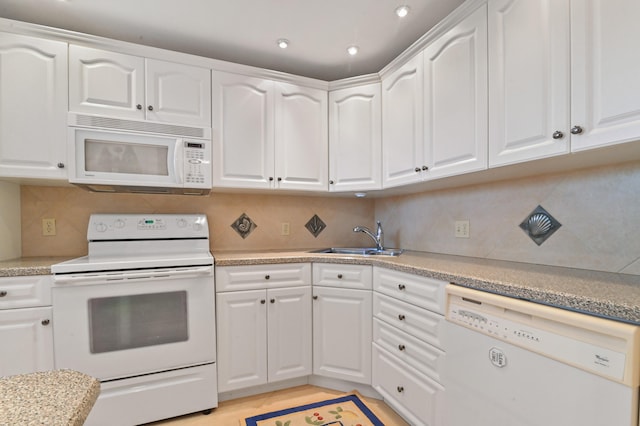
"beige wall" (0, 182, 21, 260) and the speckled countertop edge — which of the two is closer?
the speckled countertop edge

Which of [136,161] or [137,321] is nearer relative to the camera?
[137,321]

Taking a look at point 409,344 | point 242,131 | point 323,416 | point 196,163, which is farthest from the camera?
point 242,131

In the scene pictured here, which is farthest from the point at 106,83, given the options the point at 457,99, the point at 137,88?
the point at 457,99

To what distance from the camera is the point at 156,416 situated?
1661 millimetres

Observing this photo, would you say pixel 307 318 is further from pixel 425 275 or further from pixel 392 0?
pixel 392 0

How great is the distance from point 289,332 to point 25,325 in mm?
1385

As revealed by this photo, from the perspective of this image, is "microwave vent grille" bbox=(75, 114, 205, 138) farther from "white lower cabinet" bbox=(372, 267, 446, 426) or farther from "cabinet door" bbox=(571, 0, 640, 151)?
"cabinet door" bbox=(571, 0, 640, 151)

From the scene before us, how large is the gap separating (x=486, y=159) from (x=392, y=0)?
0.98m

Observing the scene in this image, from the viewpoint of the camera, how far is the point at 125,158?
182 cm

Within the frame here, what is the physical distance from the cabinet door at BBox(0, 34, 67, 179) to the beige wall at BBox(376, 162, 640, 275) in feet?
7.84

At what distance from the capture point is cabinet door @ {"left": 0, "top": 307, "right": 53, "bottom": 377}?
1.46 metres

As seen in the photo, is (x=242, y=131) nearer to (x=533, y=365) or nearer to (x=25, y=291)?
(x=25, y=291)

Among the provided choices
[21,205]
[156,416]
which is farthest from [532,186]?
[21,205]


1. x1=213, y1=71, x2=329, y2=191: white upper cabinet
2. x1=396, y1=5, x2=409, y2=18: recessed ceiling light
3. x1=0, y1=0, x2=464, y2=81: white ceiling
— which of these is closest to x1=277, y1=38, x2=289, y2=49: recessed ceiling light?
x1=0, y1=0, x2=464, y2=81: white ceiling
